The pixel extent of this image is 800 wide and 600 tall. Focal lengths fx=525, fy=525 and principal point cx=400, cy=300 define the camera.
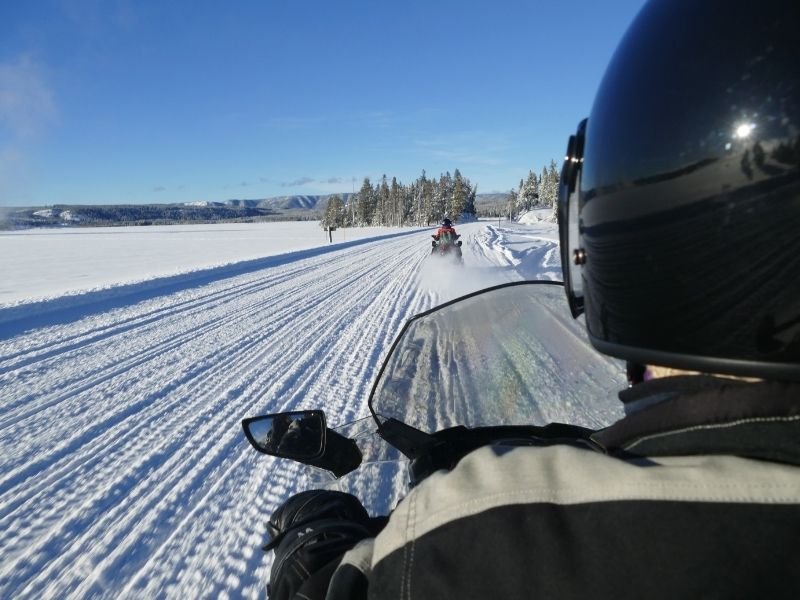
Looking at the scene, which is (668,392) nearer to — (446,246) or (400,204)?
(446,246)

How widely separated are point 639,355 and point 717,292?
19 cm

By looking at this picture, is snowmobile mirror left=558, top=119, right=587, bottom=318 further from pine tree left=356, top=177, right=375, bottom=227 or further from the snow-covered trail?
pine tree left=356, top=177, right=375, bottom=227

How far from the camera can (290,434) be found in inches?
69.3

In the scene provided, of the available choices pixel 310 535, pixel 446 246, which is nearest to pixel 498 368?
pixel 310 535

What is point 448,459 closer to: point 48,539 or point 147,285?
point 48,539

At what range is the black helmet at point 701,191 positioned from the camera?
2.85 ft

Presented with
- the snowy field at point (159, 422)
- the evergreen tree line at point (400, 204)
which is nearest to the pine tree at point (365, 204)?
the evergreen tree line at point (400, 204)

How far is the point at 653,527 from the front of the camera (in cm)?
66

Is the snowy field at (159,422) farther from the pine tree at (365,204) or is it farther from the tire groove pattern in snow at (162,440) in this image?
the pine tree at (365,204)

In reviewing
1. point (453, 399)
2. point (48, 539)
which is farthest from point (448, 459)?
point (48, 539)

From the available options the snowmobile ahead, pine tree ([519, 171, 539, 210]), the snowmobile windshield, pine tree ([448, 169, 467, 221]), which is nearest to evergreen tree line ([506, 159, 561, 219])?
pine tree ([519, 171, 539, 210])

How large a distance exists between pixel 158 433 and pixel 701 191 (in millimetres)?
4452

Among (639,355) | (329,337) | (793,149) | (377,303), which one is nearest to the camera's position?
(793,149)

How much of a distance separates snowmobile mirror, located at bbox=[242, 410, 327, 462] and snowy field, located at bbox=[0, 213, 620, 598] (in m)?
1.07
